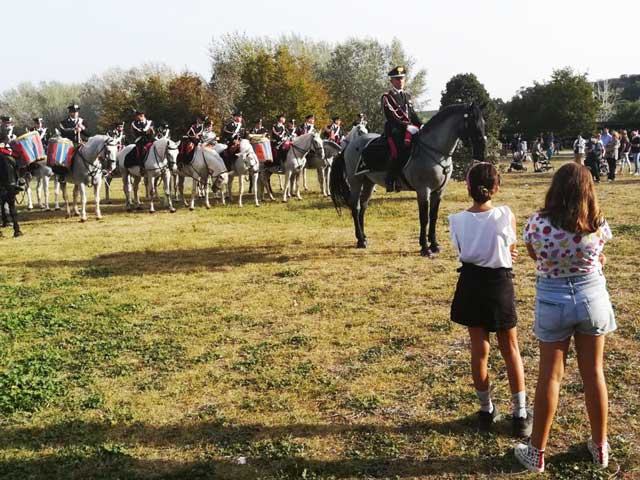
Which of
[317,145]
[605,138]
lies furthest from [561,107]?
[317,145]

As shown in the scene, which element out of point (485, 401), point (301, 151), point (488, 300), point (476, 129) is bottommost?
point (485, 401)

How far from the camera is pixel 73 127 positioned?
609 inches

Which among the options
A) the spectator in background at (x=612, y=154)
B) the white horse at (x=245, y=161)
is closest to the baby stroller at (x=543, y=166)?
the spectator in background at (x=612, y=154)

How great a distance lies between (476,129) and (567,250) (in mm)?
6067

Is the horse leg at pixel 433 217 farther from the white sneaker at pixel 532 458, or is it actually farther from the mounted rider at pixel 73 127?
the mounted rider at pixel 73 127

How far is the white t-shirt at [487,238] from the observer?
12.7ft

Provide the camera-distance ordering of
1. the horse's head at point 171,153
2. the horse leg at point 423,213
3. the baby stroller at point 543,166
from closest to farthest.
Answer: the horse leg at point 423,213 → the horse's head at point 171,153 → the baby stroller at point 543,166

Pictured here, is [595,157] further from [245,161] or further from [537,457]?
[537,457]

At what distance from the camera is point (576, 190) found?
333cm

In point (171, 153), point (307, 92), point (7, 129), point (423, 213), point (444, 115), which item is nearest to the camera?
point (444, 115)

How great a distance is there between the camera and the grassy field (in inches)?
155

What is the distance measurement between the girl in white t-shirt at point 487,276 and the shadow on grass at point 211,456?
656mm

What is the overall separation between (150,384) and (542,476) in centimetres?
362

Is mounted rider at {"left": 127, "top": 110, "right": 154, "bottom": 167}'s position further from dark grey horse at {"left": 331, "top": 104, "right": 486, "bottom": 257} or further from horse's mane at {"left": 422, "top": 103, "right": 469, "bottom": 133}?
horse's mane at {"left": 422, "top": 103, "right": 469, "bottom": 133}
